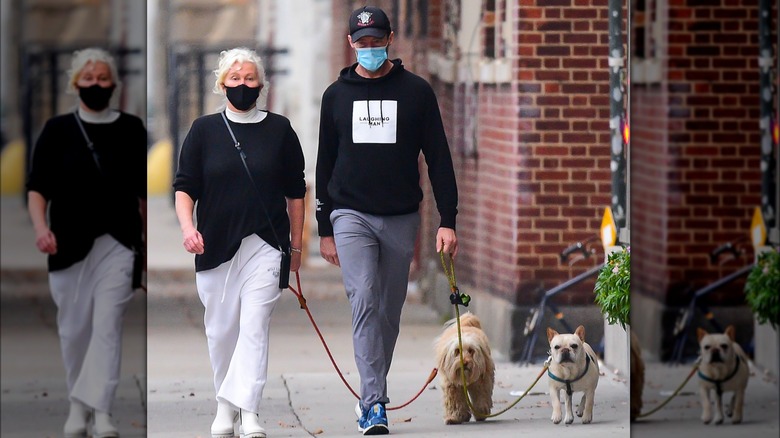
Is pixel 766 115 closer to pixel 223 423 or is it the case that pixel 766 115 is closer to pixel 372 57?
pixel 372 57

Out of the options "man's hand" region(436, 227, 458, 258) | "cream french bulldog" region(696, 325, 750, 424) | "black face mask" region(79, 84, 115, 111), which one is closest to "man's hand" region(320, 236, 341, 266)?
"man's hand" region(436, 227, 458, 258)

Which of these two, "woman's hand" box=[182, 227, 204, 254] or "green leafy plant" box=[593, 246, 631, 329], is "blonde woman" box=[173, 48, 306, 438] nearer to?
"woman's hand" box=[182, 227, 204, 254]

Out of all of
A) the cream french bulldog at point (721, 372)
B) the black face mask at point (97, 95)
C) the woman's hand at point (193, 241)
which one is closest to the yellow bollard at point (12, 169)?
the black face mask at point (97, 95)

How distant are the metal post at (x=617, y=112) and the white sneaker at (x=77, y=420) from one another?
238 cm

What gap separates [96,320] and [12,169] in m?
0.66

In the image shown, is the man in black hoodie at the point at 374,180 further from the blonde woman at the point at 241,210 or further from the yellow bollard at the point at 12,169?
the yellow bollard at the point at 12,169

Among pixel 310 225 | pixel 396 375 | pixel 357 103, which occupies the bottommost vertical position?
pixel 396 375

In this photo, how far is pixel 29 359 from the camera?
727cm

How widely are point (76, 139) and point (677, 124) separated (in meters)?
2.25

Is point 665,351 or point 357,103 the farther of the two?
point 357,103

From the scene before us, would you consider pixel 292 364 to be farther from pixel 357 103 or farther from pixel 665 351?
pixel 665 351

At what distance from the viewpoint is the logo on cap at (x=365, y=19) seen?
7660mm

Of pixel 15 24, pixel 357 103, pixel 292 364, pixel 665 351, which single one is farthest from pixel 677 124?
pixel 15 24

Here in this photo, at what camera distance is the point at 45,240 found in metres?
7.18
